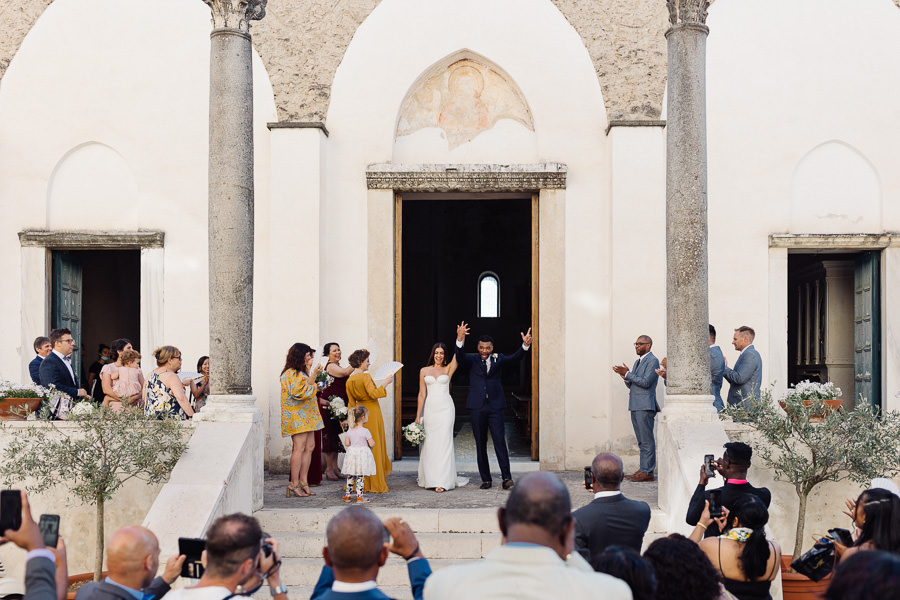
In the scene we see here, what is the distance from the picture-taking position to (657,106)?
38.1 feet

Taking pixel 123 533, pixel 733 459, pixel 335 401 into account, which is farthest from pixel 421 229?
pixel 123 533

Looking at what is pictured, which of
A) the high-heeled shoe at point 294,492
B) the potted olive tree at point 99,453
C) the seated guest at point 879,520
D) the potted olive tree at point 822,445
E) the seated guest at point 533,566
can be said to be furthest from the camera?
the high-heeled shoe at point 294,492

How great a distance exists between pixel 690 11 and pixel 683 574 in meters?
6.86

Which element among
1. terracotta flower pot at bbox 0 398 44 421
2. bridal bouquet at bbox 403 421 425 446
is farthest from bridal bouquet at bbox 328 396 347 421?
terracotta flower pot at bbox 0 398 44 421

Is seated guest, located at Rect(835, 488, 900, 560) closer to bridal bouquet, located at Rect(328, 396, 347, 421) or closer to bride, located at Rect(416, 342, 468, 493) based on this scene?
bride, located at Rect(416, 342, 468, 493)

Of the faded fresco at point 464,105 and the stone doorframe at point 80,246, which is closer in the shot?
the stone doorframe at point 80,246

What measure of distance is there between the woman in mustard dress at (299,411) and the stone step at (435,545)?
1.51 metres

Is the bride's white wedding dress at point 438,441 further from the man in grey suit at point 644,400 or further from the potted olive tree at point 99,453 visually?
the potted olive tree at point 99,453

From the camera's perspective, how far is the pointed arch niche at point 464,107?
1207 centimetres

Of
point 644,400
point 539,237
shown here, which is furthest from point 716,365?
point 539,237

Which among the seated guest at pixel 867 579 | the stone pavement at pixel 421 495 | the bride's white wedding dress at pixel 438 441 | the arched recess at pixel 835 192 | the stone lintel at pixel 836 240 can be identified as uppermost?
the arched recess at pixel 835 192

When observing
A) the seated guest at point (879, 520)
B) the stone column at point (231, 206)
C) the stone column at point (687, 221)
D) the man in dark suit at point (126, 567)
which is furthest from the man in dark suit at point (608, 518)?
the stone column at point (231, 206)

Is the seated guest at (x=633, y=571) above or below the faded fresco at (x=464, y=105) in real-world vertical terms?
below

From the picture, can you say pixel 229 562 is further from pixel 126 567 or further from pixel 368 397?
pixel 368 397
